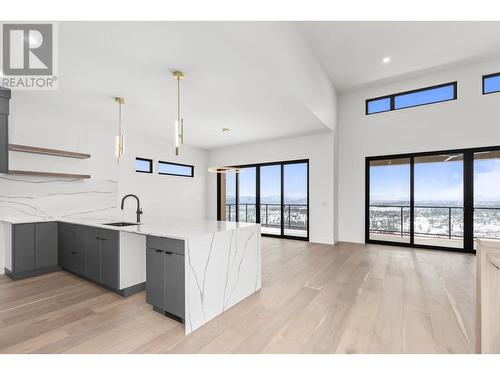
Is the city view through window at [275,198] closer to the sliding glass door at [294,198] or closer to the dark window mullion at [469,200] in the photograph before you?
the sliding glass door at [294,198]

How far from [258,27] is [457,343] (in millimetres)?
3371

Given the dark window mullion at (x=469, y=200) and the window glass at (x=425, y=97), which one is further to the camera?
the window glass at (x=425, y=97)

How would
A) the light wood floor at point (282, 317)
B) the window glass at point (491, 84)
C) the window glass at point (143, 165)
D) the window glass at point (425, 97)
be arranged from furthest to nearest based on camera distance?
the window glass at point (143, 165) < the window glass at point (425, 97) < the window glass at point (491, 84) < the light wood floor at point (282, 317)

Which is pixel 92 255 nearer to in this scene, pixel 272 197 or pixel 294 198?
pixel 272 197

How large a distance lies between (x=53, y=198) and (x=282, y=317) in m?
4.19

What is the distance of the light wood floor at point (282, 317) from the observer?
5.94 feet

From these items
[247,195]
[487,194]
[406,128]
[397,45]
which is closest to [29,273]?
[247,195]

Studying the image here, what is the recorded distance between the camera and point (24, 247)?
131 inches

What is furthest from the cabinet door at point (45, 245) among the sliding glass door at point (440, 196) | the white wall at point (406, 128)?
the sliding glass door at point (440, 196)

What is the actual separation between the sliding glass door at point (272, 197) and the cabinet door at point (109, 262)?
4281 mm

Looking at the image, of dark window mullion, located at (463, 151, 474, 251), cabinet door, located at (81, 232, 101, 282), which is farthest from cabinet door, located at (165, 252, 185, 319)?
dark window mullion, located at (463, 151, 474, 251)

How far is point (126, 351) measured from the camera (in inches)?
67.9

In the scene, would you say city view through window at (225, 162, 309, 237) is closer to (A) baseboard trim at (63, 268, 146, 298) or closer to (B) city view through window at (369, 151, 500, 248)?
(B) city view through window at (369, 151, 500, 248)
